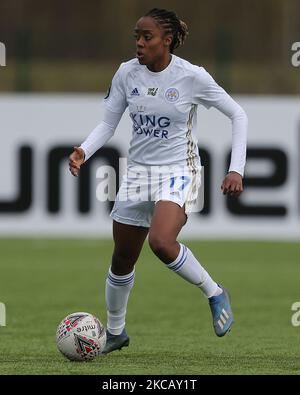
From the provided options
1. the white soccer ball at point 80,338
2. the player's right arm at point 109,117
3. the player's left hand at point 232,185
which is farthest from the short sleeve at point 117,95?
the white soccer ball at point 80,338

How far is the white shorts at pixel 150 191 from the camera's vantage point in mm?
8133

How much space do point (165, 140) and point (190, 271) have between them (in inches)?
34.0

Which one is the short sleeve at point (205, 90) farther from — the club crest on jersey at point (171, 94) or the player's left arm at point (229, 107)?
the club crest on jersey at point (171, 94)

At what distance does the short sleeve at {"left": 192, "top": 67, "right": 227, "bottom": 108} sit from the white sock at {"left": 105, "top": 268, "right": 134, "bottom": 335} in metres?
1.27

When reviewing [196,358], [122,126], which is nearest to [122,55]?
[122,126]

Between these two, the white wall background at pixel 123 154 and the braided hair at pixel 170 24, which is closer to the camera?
the braided hair at pixel 170 24

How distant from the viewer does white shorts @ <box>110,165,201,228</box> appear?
8.13 meters

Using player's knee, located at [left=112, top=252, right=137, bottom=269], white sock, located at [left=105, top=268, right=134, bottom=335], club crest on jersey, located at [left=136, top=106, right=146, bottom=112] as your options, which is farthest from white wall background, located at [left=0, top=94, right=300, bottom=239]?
club crest on jersey, located at [left=136, top=106, right=146, bottom=112]

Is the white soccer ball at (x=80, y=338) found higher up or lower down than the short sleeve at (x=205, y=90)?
lower down

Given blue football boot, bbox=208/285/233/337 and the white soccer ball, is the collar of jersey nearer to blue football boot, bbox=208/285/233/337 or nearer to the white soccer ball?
blue football boot, bbox=208/285/233/337

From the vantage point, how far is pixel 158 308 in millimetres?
11281

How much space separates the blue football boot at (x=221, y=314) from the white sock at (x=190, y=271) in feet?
0.16

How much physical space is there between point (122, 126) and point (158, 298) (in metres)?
5.27
